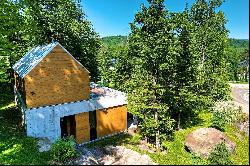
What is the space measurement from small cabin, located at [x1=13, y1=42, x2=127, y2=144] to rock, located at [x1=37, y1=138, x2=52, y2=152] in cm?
191

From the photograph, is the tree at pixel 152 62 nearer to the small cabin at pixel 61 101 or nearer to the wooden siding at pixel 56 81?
the small cabin at pixel 61 101

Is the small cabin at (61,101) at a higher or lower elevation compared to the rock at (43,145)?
higher

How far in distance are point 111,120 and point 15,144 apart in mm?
10538

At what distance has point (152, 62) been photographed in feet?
79.7

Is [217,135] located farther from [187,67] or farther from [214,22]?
[214,22]

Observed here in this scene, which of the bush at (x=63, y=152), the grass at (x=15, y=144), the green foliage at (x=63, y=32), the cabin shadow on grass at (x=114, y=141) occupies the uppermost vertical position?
the green foliage at (x=63, y=32)

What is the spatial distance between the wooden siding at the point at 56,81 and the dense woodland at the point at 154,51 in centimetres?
221

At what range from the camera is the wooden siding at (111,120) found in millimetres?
28547

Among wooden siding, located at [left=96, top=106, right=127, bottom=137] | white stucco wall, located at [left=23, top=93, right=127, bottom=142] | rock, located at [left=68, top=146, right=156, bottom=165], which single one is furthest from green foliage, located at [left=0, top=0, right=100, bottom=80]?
rock, located at [left=68, top=146, right=156, bottom=165]

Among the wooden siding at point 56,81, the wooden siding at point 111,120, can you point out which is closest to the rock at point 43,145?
the wooden siding at point 56,81

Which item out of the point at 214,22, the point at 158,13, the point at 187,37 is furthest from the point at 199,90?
the point at 214,22

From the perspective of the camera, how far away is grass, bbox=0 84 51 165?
16.9 metres

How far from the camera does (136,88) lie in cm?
2533

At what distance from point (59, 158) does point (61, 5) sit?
29446 millimetres
